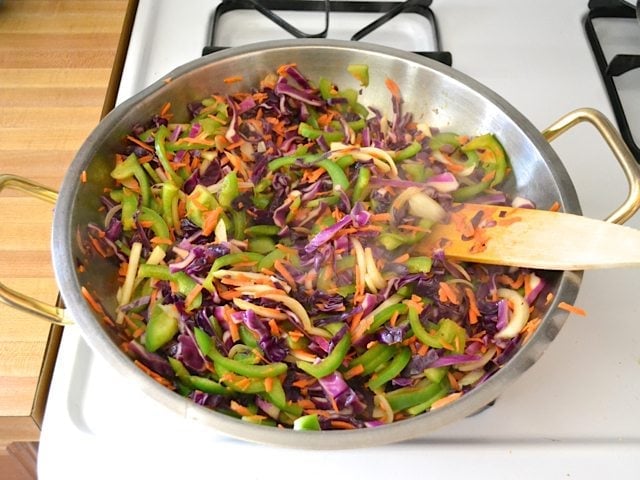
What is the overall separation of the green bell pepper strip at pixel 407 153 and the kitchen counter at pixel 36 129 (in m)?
0.60

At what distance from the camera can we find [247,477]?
0.88 metres

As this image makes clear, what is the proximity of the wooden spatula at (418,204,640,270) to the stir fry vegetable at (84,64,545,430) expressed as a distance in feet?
0.08

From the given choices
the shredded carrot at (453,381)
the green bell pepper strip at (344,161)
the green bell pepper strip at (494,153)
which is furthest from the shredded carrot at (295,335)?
the green bell pepper strip at (494,153)

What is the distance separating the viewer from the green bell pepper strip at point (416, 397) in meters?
0.91

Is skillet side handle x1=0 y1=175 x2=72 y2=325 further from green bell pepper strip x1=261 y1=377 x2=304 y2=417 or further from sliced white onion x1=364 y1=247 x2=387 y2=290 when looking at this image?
sliced white onion x1=364 y1=247 x2=387 y2=290

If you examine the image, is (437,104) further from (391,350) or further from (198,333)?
(198,333)

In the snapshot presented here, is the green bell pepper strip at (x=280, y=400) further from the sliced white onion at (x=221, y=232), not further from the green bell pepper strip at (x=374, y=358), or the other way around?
the sliced white onion at (x=221, y=232)

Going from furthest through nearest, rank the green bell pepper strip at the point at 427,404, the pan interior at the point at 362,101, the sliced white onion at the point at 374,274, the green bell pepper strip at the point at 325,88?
the green bell pepper strip at the point at 325,88 < the sliced white onion at the point at 374,274 < the green bell pepper strip at the point at 427,404 < the pan interior at the point at 362,101

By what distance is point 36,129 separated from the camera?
1.27 m

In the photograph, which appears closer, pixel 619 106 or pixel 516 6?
pixel 619 106

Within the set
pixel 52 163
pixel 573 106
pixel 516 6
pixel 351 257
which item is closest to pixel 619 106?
pixel 573 106

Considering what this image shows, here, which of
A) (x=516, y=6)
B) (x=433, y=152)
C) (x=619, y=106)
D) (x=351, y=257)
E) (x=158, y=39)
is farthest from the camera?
(x=516, y=6)

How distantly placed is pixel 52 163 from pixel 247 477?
706 mm

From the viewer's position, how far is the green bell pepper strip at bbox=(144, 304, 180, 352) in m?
0.94
